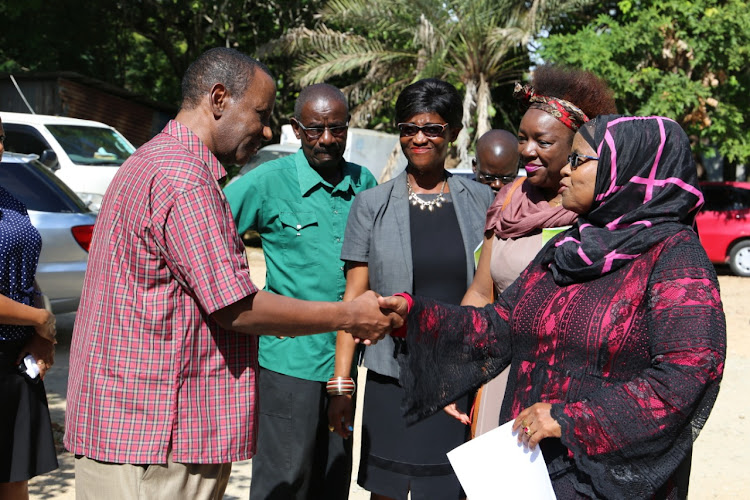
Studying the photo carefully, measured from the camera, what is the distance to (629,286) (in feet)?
7.54

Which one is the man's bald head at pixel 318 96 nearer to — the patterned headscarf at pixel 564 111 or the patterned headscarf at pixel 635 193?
the patterned headscarf at pixel 564 111

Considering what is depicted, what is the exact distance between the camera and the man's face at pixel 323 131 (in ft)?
12.4

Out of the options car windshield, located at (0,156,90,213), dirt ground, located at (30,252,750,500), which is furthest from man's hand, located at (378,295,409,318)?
car windshield, located at (0,156,90,213)

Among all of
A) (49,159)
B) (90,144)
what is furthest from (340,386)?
(90,144)

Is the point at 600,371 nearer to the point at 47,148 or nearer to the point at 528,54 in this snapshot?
the point at 47,148

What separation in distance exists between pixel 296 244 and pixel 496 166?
2344 mm

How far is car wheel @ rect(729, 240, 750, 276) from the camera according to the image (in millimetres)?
14938

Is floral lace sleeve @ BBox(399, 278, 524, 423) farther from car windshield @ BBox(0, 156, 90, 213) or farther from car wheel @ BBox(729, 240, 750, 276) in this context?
car wheel @ BBox(729, 240, 750, 276)

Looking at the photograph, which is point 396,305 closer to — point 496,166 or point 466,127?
point 496,166

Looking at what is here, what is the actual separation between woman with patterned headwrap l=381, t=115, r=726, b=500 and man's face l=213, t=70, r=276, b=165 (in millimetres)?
1049

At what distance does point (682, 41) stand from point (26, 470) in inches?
553

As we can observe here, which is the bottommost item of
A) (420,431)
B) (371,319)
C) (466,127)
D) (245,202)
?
(420,431)

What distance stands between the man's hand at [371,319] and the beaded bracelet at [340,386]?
0.67 m

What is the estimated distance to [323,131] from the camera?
150 inches
